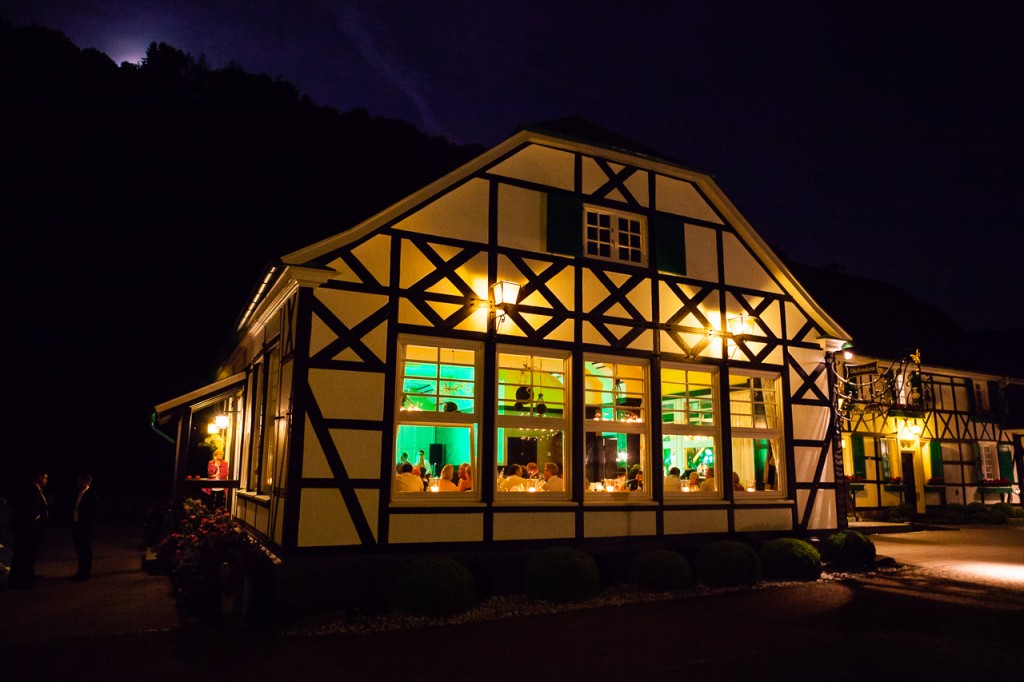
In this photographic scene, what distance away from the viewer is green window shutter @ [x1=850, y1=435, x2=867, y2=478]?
68.7 feet

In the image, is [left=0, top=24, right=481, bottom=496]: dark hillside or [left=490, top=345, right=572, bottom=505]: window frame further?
[left=0, top=24, right=481, bottom=496]: dark hillside

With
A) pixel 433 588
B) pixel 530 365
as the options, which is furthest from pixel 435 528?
pixel 530 365

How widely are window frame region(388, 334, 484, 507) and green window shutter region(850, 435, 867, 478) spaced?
15.6m

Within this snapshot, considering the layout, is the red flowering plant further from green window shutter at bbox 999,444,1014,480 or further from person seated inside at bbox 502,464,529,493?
green window shutter at bbox 999,444,1014,480

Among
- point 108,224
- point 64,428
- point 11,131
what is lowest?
point 64,428

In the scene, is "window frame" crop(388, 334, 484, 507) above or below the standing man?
above

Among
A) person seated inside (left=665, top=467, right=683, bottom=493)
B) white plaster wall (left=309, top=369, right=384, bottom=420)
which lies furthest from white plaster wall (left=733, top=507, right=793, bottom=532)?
white plaster wall (left=309, top=369, right=384, bottom=420)

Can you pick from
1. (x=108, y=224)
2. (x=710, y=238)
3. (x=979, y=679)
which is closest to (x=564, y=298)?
(x=710, y=238)

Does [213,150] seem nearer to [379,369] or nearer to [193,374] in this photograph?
[193,374]

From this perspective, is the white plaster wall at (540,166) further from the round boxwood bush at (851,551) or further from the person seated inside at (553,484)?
the round boxwood bush at (851,551)

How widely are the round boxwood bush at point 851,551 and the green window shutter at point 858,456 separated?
385 inches

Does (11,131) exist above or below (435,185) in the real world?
above

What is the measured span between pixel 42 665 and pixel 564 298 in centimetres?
777

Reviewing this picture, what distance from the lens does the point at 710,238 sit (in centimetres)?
1268
